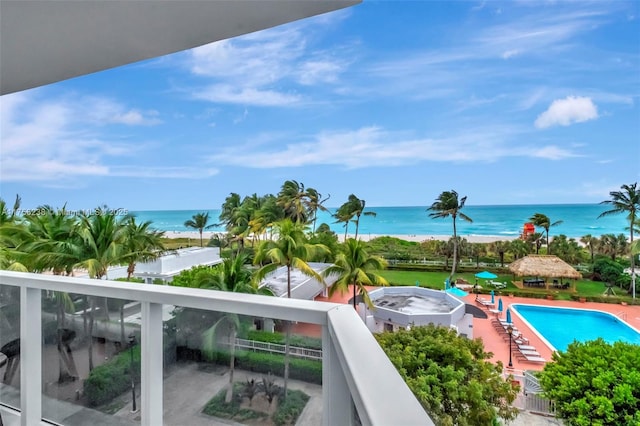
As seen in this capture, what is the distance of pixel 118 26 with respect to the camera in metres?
1.18

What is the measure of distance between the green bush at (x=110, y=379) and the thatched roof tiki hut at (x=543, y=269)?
30.4 feet

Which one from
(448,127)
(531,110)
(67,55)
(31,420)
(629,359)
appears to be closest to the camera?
(31,420)

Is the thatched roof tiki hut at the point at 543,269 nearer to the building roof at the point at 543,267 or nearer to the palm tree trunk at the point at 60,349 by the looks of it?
the building roof at the point at 543,267

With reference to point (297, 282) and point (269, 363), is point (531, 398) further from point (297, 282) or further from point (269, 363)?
point (269, 363)

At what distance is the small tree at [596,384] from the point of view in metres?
4.36

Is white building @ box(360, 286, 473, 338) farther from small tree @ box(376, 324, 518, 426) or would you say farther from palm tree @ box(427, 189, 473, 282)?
palm tree @ box(427, 189, 473, 282)

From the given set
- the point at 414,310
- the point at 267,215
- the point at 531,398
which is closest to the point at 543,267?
the point at 414,310

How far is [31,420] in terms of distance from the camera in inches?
47.5

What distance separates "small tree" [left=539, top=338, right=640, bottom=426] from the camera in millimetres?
4363

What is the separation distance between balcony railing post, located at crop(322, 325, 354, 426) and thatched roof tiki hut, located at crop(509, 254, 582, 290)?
29.9ft

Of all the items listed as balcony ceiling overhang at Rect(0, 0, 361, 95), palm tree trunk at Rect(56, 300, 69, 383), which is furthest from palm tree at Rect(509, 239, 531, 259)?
palm tree trunk at Rect(56, 300, 69, 383)

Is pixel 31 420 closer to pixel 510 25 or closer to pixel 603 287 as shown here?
pixel 603 287

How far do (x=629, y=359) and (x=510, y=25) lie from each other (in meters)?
11.6

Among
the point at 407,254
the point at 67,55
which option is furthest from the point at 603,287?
the point at 67,55
